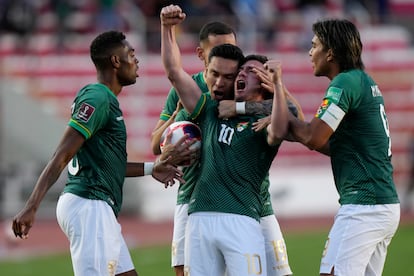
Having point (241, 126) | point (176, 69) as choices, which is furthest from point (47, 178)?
point (241, 126)

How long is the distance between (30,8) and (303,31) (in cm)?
624

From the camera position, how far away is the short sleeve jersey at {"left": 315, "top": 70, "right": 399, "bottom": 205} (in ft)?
23.8

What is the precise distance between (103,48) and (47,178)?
1.14 meters

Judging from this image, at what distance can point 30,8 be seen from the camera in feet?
75.6

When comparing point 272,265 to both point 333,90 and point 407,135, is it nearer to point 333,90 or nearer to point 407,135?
point 333,90

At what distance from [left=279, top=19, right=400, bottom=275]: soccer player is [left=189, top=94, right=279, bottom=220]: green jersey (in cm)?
34

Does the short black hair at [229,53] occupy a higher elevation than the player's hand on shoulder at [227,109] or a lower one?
higher

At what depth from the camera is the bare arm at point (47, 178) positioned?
7.21m

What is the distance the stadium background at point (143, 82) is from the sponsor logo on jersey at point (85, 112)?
13.0m

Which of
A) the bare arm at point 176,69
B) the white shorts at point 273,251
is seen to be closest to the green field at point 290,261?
the white shorts at point 273,251

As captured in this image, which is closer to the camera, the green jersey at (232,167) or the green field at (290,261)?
the green jersey at (232,167)

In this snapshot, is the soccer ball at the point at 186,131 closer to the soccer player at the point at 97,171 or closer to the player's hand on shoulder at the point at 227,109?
the soccer player at the point at 97,171

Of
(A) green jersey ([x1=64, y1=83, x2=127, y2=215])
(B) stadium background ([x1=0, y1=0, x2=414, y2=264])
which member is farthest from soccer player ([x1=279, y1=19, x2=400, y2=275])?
(B) stadium background ([x1=0, y1=0, x2=414, y2=264])

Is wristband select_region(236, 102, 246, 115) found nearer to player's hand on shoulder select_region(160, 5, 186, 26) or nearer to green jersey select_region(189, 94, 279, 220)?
green jersey select_region(189, 94, 279, 220)
